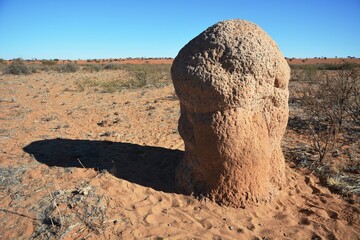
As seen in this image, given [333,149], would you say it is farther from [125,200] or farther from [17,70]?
[17,70]

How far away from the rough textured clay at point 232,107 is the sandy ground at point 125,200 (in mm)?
290

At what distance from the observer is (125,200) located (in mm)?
3021

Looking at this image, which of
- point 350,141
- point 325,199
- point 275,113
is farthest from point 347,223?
point 350,141

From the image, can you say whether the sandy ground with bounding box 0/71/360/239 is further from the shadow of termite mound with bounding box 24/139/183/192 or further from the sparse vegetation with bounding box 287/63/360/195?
the sparse vegetation with bounding box 287/63/360/195

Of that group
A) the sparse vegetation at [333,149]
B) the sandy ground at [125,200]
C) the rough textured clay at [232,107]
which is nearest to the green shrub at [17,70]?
the sandy ground at [125,200]

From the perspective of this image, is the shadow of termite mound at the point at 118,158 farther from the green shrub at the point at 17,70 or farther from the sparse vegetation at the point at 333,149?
the green shrub at the point at 17,70

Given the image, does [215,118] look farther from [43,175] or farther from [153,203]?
[43,175]

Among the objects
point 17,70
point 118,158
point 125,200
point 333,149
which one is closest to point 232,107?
point 125,200

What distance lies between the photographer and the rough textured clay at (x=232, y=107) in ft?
9.11

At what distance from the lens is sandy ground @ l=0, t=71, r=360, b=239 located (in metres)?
2.60

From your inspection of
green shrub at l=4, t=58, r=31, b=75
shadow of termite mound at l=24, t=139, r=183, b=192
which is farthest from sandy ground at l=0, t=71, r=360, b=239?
green shrub at l=4, t=58, r=31, b=75

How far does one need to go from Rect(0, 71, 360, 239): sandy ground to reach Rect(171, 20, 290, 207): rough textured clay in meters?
0.29

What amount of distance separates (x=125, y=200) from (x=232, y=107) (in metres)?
1.62

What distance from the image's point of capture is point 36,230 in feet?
8.20
